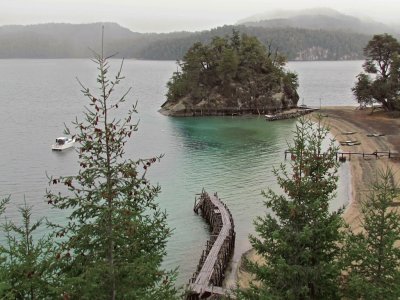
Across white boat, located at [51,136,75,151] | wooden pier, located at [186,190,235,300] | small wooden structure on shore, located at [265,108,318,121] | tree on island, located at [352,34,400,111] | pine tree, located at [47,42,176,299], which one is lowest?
wooden pier, located at [186,190,235,300]

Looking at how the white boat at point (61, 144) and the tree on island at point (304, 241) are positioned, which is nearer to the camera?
the tree on island at point (304, 241)

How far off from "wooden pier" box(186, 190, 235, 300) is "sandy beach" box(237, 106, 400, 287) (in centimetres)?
171

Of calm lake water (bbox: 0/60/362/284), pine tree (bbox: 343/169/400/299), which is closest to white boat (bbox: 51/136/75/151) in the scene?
calm lake water (bbox: 0/60/362/284)

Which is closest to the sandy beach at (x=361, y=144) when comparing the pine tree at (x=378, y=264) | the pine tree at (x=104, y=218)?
the pine tree at (x=378, y=264)

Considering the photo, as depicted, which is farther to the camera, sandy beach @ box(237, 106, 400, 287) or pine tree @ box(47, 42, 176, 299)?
sandy beach @ box(237, 106, 400, 287)

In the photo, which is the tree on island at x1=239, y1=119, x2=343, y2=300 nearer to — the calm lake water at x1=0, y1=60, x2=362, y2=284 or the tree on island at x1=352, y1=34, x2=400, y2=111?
the calm lake water at x1=0, y1=60, x2=362, y2=284

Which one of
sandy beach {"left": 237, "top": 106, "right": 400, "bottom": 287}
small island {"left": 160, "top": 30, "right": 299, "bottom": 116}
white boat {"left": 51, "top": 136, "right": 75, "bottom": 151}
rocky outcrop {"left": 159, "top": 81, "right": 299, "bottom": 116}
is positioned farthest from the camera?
small island {"left": 160, "top": 30, "right": 299, "bottom": 116}

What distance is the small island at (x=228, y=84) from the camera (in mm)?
112625

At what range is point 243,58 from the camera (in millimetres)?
116375

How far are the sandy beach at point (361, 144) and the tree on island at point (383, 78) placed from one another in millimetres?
3790

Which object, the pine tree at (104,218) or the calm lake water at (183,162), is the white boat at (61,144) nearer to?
the calm lake water at (183,162)

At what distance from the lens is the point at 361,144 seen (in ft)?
239

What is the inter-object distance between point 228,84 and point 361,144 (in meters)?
48.0

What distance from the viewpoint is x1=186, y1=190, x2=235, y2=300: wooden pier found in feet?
90.7
